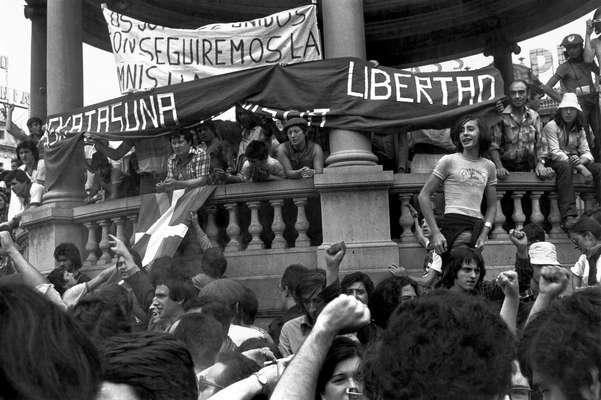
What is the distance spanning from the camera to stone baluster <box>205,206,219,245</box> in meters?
11.1

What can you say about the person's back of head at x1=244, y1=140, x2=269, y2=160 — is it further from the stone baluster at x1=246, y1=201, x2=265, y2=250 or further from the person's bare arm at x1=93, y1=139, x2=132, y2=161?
the person's bare arm at x1=93, y1=139, x2=132, y2=161

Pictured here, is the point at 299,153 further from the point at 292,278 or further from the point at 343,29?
the point at 292,278

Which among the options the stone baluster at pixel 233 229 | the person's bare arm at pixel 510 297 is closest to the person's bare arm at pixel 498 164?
the stone baluster at pixel 233 229

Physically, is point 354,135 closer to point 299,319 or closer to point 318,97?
point 318,97

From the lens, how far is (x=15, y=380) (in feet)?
5.73

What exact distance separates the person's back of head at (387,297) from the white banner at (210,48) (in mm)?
6228

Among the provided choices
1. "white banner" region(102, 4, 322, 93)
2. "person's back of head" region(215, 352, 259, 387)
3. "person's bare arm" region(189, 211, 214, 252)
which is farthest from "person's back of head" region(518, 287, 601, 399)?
"white banner" region(102, 4, 322, 93)

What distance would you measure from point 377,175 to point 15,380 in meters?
9.04

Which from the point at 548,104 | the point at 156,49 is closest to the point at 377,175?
the point at 156,49

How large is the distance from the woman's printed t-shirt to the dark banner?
218 cm

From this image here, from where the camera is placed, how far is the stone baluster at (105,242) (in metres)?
Result: 11.8

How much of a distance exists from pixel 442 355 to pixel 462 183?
22.0ft

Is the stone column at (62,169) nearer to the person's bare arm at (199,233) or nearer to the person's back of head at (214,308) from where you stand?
the person's bare arm at (199,233)

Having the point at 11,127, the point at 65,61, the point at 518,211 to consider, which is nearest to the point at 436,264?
the point at 518,211
